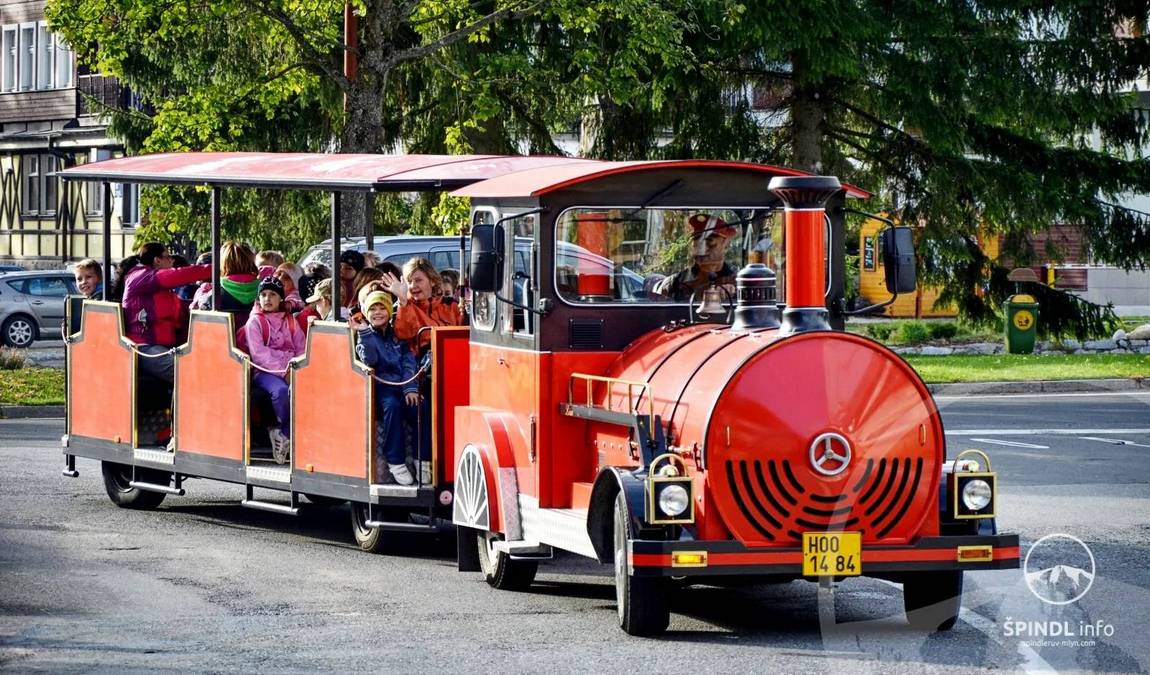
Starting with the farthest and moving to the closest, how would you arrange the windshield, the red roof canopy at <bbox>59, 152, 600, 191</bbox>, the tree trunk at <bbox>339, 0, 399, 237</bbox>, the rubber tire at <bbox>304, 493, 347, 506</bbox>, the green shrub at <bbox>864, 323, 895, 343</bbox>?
1. the green shrub at <bbox>864, 323, 895, 343</bbox>
2. the tree trunk at <bbox>339, 0, 399, 237</bbox>
3. the rubber tire at <bbox>304, 493, 347, 506</bbox>
4. the red roof canopy at <bbox>59, 152, 600, 191</bbox>
5. the windshield

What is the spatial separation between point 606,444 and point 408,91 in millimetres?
19191

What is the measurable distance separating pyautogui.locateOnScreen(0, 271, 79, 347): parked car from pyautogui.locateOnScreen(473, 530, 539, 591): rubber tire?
26312 mm

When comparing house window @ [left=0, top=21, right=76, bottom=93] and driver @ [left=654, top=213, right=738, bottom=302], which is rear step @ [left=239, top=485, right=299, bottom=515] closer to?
driver @ [left=654, top=213, right=738, bottom=302]

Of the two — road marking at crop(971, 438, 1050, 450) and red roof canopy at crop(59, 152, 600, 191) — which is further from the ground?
red roof canopy at crop(59, 152, 600, 191)

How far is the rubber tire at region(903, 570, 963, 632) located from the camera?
9.27m

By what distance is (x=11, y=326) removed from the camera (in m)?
35.7

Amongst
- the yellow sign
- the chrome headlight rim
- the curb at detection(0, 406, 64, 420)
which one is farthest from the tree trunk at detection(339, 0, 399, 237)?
the chrome headlight rim

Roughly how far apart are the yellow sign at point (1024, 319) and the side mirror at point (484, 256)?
66.2 feet

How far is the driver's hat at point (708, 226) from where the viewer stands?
1023 centimetres

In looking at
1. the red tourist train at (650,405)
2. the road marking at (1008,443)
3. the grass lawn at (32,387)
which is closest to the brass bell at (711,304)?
the red tourist train at (650,405)

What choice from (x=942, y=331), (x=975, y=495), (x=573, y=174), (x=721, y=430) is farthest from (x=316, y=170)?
(x=942, y=331)

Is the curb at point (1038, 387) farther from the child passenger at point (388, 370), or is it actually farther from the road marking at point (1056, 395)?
the child passenger at point (388, 370)

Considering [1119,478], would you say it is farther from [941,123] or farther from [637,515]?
[941,123]

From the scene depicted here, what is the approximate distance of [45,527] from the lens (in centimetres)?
1299
